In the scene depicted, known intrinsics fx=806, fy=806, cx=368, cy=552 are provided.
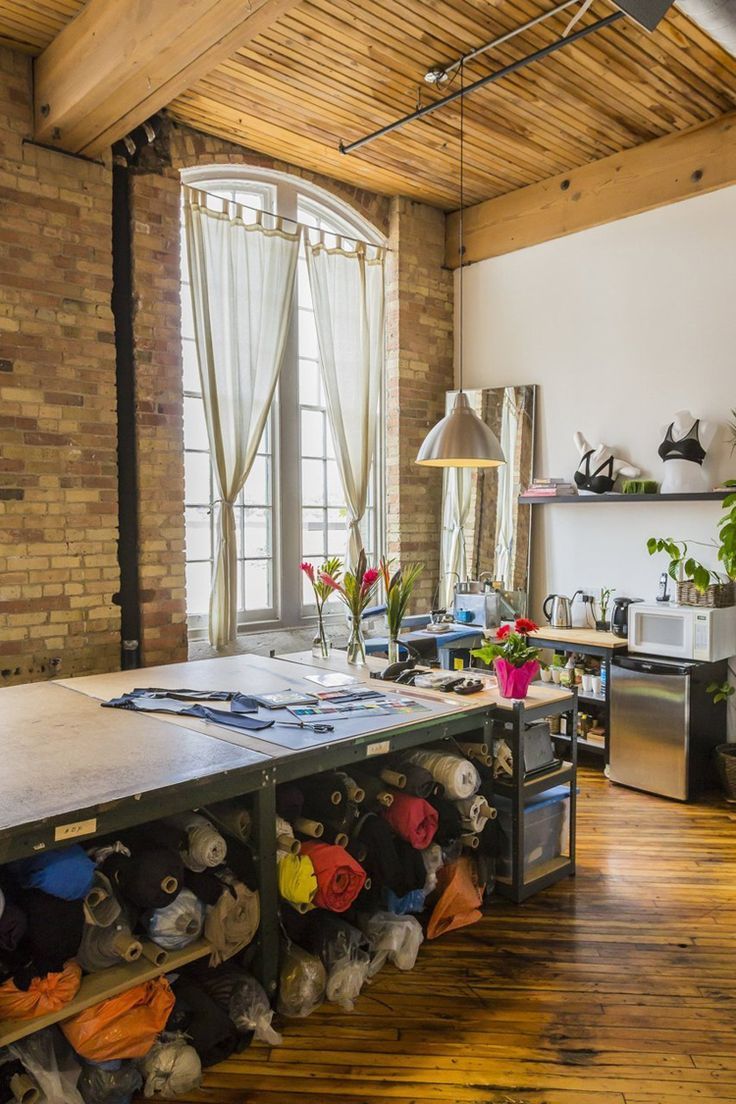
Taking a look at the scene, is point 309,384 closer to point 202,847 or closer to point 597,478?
point 597,478

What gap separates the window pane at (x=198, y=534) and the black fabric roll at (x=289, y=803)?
8.77ft

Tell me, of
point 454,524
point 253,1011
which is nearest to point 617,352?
point 454,524

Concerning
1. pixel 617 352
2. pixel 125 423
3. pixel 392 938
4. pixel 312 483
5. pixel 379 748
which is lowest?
pixel 392 938

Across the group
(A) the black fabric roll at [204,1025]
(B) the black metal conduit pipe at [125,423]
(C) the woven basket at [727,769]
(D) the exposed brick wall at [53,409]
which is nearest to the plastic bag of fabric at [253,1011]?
(A) the black fabric roll at [204,1025]

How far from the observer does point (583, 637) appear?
16.2 ft

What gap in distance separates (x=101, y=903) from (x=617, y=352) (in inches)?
177

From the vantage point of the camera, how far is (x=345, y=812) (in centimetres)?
274

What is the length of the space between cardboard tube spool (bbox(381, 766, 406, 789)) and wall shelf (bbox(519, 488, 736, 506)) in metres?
2.71

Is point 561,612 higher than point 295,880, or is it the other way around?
point 561,612

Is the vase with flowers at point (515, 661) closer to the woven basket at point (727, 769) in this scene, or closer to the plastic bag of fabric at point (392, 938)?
the plastic bag of fabric at point (392, 938)

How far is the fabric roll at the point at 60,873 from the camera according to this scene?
2.05 m

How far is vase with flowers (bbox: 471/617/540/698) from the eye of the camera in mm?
3232

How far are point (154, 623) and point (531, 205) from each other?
3879mm

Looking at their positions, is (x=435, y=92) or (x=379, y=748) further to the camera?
(x=435, y=92)
